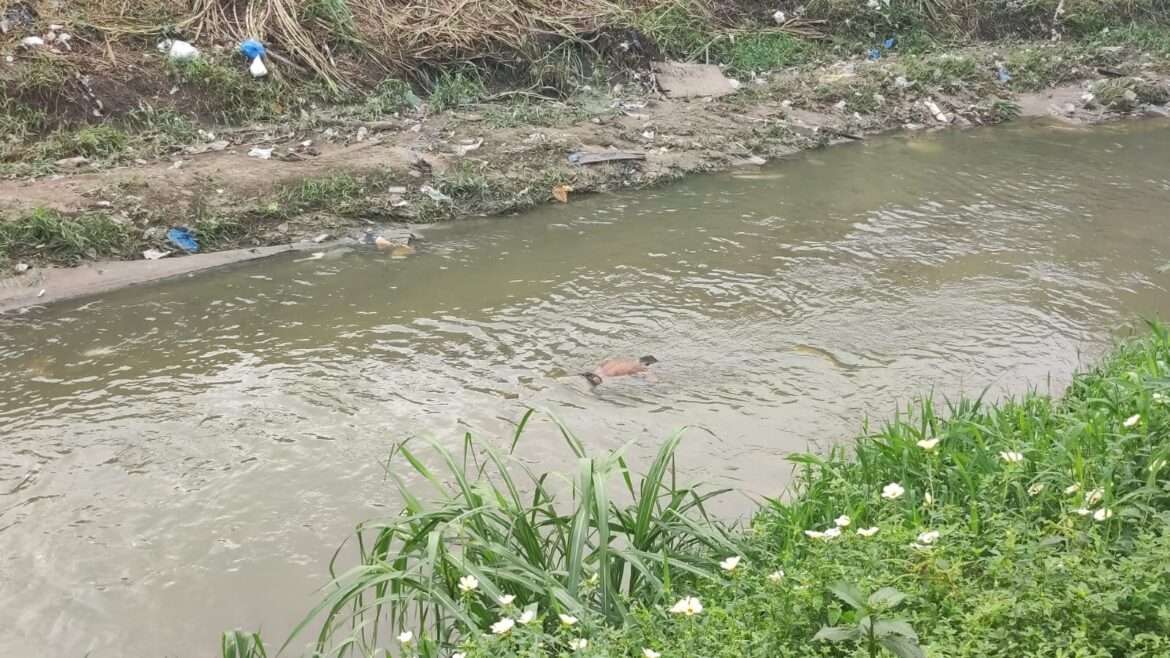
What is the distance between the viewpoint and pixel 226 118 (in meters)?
6.05

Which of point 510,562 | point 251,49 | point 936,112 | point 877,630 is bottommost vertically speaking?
point 510,562

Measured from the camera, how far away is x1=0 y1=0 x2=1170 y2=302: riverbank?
4.98 metres

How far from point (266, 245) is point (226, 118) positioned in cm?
149

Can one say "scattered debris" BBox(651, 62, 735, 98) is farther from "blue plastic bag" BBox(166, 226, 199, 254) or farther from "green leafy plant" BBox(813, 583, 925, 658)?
"green leafy plant" BBox(813, 583, 925, 658)

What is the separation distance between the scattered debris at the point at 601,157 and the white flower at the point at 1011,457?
3987 mm

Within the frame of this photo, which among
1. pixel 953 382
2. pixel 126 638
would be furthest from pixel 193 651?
pixel 953 382

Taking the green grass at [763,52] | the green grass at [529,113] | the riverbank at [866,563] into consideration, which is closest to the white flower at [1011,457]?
the riverbank at [866,563]

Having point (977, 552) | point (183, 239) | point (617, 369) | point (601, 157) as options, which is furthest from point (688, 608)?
point (601, 157)

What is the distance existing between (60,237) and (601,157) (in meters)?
3.08

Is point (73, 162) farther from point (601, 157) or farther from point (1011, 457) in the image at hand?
point (1011, 457)

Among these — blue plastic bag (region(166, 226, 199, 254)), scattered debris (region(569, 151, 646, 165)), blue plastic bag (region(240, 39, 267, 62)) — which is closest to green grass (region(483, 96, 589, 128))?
scattered debris (region(569, 151, 646, 165))

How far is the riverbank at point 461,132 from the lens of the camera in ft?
16.3

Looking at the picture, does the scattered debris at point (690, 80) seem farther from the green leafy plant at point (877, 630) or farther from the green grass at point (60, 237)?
the green leafy plant at point (877, 630)

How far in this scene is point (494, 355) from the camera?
13.1 feet
